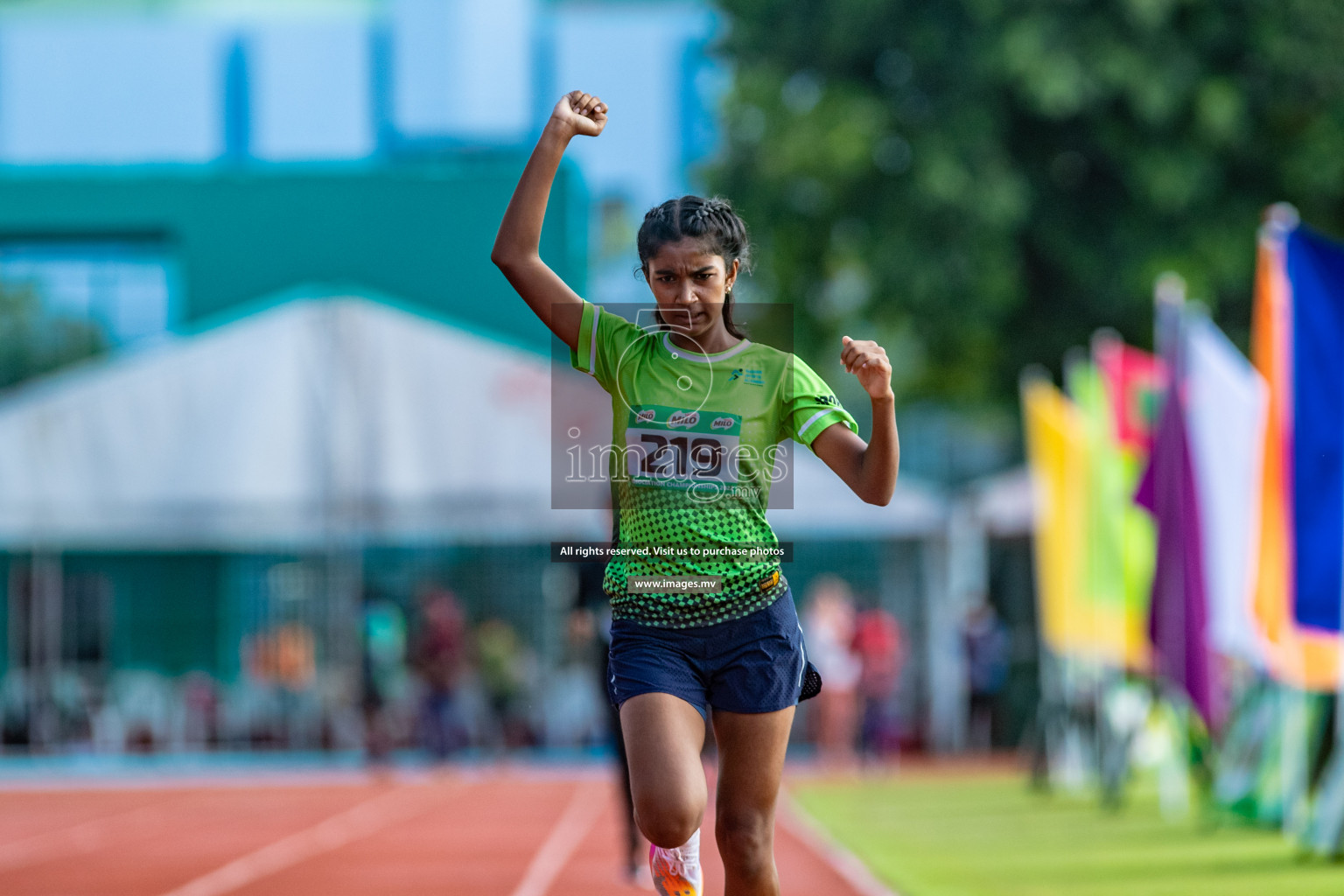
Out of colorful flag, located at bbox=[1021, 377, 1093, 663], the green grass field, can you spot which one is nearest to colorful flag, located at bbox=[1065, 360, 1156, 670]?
colorful flag, located at bbox=[1021, 377, 1093, 663]

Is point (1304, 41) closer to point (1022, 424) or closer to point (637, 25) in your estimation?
point (1022, 424)

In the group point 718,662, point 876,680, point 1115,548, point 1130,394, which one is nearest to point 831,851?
point 1115,548

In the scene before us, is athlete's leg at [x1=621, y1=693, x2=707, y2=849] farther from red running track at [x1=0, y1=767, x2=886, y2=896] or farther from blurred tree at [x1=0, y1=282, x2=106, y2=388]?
blurred tree at [x1=0, y1=282, x2=106, y2=388]

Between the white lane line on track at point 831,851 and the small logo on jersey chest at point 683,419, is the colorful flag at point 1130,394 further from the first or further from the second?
the small logo on jersey chest at point 683,419

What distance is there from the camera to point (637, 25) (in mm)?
39000

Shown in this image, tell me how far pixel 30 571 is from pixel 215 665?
2678 mm

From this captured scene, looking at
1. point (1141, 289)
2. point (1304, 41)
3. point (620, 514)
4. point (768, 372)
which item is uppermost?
point (1304, 41)

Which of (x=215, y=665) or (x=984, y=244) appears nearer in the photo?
(x=984, y=244)

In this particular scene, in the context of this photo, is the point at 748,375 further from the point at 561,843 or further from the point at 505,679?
the point at 505,679

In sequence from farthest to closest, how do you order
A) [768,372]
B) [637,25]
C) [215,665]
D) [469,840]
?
[637,25] → [215,665] → [469,840] → [768,372]

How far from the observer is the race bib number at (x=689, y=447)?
170 inches

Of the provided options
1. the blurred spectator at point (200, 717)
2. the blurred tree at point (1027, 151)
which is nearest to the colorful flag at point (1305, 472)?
the blurred tree at point (1027, 151)

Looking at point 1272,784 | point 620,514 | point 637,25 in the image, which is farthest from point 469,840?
point 637,25

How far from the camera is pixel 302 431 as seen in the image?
58.5ft
